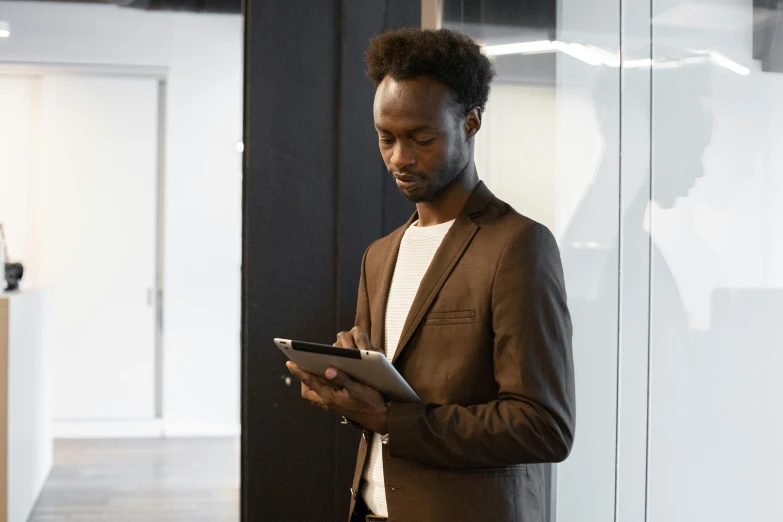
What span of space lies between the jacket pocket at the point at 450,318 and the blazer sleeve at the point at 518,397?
44mm

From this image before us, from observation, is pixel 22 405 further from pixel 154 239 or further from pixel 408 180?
pixel 408 180

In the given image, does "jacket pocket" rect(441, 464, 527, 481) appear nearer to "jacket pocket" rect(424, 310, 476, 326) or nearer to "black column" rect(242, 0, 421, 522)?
"jacket pocket" rect(424, 310, 476, 326)

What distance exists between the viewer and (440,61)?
1.43 m

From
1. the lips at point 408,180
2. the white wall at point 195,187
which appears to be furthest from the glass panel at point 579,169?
the white wall at point 195,187

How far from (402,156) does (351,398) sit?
1.34ft

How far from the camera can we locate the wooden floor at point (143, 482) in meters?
4.59

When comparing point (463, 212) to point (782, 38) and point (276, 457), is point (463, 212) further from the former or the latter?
point (276, 457)

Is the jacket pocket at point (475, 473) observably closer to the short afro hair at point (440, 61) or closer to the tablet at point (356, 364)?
the tablet at point (356, 364)

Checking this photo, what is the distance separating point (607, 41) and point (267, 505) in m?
1.68

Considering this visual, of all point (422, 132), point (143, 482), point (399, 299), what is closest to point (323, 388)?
point (399, 299)

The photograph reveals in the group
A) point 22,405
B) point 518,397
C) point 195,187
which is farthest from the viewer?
point 195,187

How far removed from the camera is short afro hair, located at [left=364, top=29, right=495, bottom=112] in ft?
4.69

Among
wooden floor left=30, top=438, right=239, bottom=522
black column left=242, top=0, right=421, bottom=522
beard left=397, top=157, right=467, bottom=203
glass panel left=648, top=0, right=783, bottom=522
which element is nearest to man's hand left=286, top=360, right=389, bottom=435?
beard left=397, top=157, right=467, bottom=203

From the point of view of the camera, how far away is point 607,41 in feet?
6.02
